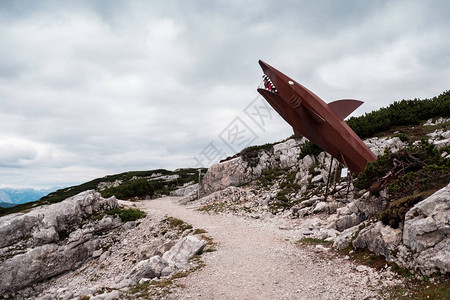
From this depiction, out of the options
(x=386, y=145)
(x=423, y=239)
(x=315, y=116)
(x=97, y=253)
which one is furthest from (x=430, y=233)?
(x=97, y=253)

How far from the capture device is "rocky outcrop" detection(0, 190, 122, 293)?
14.0 m

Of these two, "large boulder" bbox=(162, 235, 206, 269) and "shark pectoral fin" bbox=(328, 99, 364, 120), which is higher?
"shark pectoral fin" bbox=(328, 99, 364, 120)

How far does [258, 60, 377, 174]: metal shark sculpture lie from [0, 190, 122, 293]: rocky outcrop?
14063mm

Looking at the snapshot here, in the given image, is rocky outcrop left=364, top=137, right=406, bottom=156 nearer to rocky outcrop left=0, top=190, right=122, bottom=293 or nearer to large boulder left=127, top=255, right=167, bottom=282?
large boulder left=127, top=255, right=167, bottom=282

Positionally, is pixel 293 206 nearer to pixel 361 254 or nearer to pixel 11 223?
pixel 361 254

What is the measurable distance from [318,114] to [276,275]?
9.10m

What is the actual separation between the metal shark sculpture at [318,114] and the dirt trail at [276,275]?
19.1 ft

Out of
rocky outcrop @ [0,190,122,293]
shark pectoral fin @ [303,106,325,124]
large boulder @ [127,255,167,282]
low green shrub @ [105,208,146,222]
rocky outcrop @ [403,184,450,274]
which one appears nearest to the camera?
rocky outcrop @ [403,184,450,274]

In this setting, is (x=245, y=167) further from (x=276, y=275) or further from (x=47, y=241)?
(x=276, y=275)

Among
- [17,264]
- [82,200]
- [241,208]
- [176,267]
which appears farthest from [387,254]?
[82,200]

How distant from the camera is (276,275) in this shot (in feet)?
23.9

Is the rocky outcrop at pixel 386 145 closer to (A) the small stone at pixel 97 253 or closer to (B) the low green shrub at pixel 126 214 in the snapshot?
(B) the low green shrub at pixel 126 214

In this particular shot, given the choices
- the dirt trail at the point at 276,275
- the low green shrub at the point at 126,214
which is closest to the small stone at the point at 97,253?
the low green shrub at the point at 126,214

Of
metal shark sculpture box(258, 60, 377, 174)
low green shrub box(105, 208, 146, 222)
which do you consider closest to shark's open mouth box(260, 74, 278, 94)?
metal shark sculpture box(258, 60, 377, 174)
